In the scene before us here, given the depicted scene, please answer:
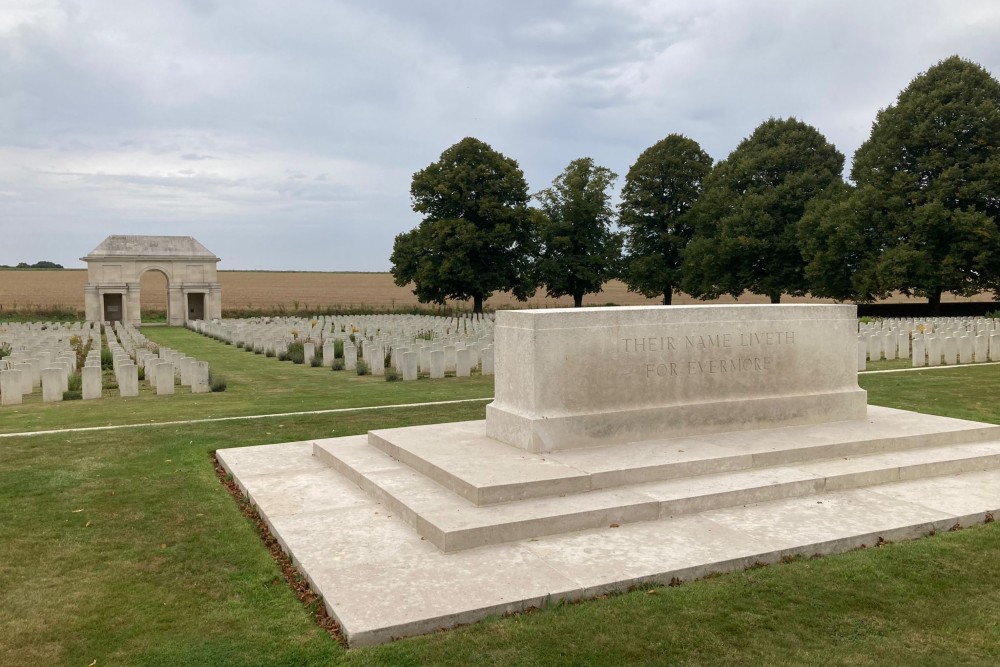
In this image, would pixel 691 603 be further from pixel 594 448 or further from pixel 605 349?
pixel 605 349

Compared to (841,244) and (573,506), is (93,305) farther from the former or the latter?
(573,506)

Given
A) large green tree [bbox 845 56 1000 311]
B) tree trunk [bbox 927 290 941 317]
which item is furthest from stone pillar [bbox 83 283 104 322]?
tree trunk [bbox 927 290 941 317]

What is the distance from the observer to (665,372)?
679cm

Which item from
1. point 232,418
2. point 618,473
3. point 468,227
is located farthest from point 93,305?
point 618,473

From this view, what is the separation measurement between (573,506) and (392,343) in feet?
49.1

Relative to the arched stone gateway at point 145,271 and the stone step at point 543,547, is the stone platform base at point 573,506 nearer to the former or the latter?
the stone step at point 543,547

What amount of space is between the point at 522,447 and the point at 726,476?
66.7 inches

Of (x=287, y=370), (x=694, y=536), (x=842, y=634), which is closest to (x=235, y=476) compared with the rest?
(x=694, y=536)

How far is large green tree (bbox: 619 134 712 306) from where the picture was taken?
41000 mm

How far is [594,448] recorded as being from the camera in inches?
252

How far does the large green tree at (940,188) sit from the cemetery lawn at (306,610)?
28.2 m

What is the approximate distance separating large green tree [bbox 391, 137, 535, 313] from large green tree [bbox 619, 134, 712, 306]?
610 cm

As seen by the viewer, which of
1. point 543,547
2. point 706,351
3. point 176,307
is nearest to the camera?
point 543,547

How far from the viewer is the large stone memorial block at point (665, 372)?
6.36 metres
